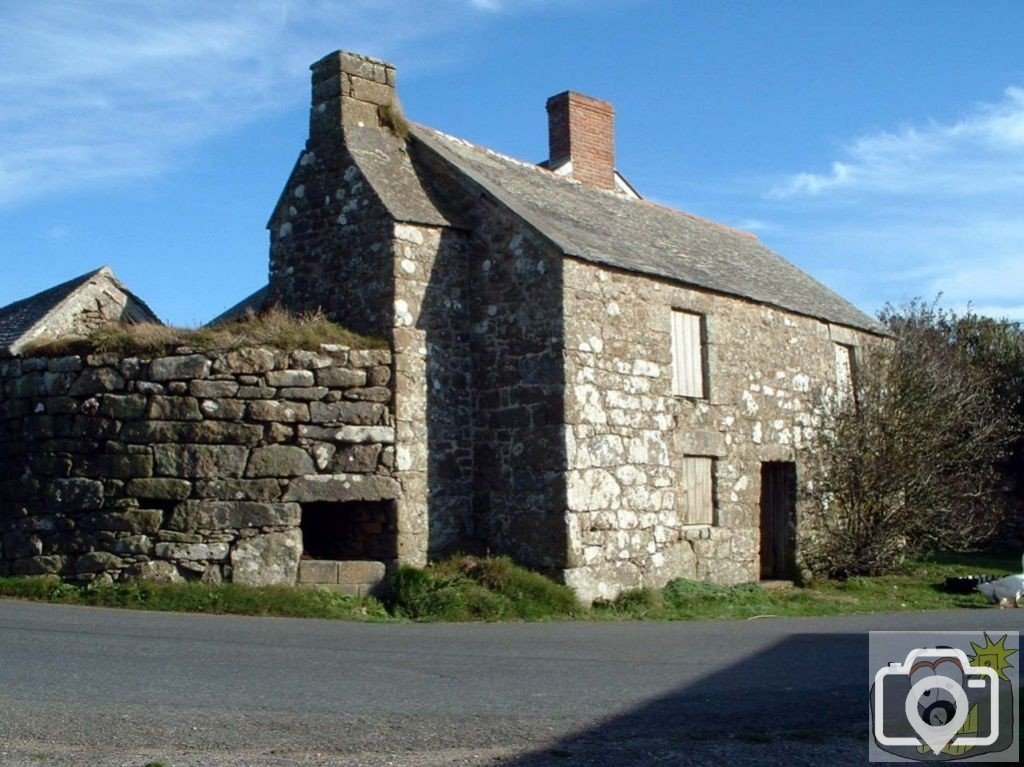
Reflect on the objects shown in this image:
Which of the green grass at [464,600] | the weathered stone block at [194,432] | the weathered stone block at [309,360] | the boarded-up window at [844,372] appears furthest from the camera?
the boarded-up window at [844,372]

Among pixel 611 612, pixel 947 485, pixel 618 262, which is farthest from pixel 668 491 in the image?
pixel 947 485

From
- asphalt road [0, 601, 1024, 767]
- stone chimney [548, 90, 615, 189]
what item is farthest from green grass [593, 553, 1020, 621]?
stone chimney [548, 90, 615, 189]

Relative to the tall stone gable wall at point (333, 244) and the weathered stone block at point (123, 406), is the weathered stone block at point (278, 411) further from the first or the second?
the tall stone gable wall at point (333, 244)

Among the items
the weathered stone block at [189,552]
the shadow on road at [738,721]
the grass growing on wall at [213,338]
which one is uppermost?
the grass growing on wall at [213,338]

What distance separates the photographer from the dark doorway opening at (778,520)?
17.7 m

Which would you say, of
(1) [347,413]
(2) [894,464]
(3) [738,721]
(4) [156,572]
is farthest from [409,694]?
(2) [894,464]

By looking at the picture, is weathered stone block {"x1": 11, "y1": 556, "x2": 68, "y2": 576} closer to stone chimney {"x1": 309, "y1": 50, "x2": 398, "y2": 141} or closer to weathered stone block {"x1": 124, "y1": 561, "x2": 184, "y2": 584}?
weathered stone block {"x1": 124, "y1": 561, "x2": 184, "y2": 584}

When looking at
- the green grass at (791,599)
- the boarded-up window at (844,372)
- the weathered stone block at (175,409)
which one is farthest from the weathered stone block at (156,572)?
the boarded-up window at (844,372)

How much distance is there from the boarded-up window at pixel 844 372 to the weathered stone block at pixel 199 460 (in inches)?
418

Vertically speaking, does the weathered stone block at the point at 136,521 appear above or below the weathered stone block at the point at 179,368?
below

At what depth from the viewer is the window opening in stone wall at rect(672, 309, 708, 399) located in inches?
618

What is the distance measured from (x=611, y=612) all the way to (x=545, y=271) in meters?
4.31

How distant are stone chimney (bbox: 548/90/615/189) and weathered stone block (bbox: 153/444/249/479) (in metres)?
9.63

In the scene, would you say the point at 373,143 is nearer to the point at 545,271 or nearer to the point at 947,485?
the point at 545,271
